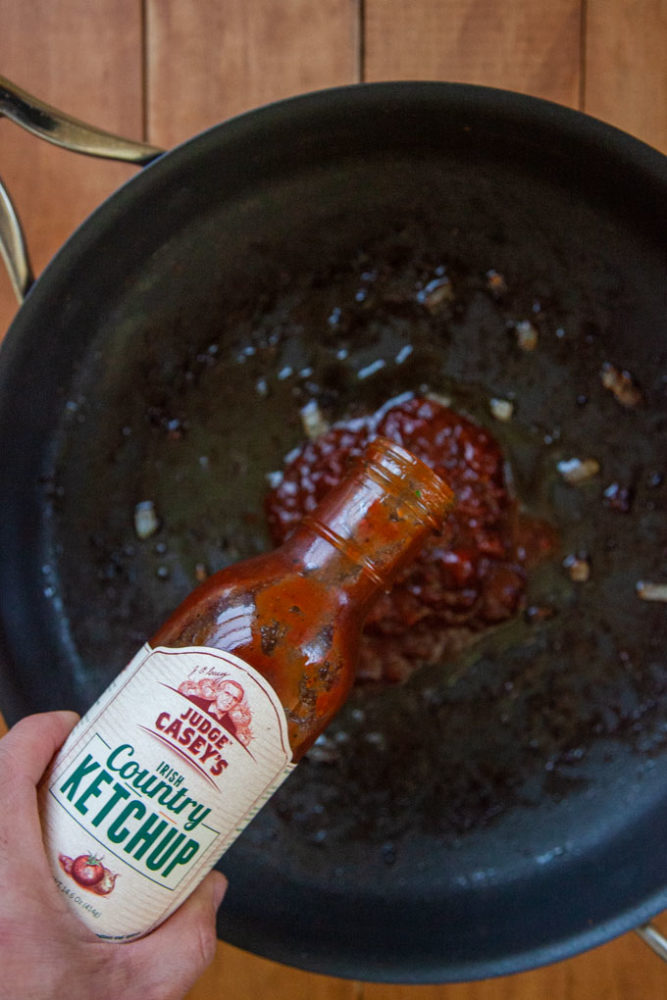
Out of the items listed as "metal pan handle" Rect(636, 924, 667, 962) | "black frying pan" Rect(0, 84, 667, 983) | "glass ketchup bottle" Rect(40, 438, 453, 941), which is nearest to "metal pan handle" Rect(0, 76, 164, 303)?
"black frying pan" Rect(0, 84, 667, 983)

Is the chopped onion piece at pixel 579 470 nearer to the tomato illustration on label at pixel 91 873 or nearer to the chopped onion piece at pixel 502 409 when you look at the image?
the chopped onion piece at pixel 502 409

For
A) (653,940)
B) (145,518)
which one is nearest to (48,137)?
(145,518)

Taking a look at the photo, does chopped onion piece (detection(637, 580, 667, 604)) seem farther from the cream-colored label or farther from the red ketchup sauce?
the cream-colored label

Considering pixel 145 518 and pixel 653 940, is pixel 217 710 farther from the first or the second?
pixel 653 940

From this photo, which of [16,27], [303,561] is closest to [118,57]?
[16,27]

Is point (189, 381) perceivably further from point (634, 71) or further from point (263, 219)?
point (634, 71)

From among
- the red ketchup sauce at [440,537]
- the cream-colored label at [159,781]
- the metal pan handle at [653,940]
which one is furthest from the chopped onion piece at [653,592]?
the cream-colored label at [159,781]
